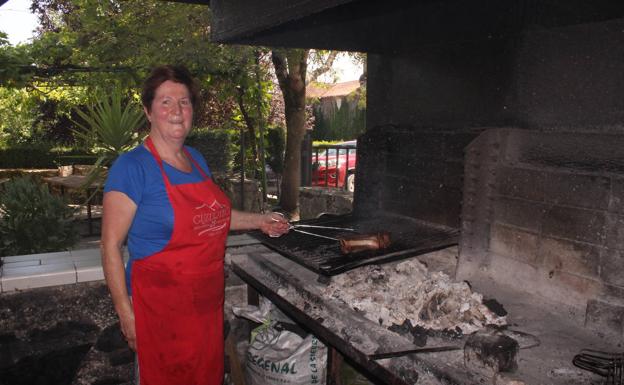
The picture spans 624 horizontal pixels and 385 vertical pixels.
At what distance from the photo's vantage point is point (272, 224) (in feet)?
10.9

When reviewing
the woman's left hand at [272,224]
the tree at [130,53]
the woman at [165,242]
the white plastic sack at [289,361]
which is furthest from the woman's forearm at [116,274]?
the tree at [130,53]

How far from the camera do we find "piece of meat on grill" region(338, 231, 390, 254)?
3209mm

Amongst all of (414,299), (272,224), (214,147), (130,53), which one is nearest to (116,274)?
(272,224)

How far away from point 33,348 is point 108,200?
1.95 meters

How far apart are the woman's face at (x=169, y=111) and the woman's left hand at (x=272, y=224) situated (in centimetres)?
94

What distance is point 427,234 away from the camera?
358 centimetres

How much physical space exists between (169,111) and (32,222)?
3.37 meters

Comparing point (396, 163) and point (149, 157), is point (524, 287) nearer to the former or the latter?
point (396, 163)

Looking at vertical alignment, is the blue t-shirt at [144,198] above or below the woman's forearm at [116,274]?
above

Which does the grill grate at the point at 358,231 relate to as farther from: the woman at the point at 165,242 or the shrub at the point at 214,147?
the shrub at the point at 214,147

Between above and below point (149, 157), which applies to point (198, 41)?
above

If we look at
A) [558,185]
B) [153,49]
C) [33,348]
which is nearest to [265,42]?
[558,185]

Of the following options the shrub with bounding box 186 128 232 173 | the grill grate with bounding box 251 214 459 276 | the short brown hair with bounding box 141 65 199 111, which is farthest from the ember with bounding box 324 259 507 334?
the shrub with bounding box 186 128 232 173

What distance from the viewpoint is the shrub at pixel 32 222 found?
4887 millimetres
